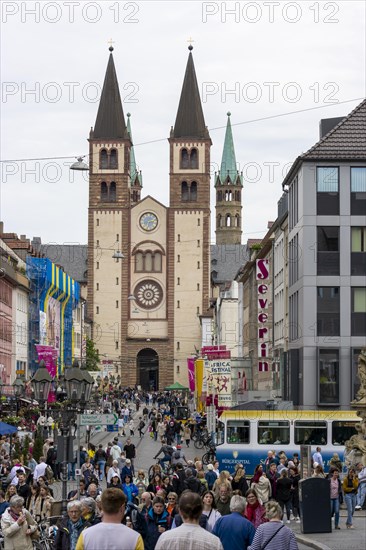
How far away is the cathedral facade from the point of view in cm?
14625

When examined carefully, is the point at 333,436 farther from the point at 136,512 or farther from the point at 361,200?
the point at 136,512

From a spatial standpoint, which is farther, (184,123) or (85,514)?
(184,123)

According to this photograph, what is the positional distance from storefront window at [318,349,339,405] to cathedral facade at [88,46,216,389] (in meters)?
86.5

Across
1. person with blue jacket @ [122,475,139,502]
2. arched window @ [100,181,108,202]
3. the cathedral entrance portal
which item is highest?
arched window @ [100,181,108,202]

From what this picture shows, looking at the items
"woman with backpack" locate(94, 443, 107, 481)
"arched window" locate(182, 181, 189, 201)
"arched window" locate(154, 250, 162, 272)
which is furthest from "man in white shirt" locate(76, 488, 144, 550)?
"arched window" locate(154, 250, 162, 272)

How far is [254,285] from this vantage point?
290ft

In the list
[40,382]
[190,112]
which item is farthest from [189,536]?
[190,112]

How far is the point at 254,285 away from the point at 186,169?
206 ft

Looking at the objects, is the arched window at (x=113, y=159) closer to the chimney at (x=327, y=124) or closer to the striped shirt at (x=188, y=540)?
the chimney at (x=327, y=124)

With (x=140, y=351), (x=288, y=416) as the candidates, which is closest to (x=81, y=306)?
(x=140, y=351)

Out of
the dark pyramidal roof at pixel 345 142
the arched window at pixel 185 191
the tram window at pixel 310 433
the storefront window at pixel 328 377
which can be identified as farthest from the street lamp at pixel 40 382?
the arched window at pixel 185 191

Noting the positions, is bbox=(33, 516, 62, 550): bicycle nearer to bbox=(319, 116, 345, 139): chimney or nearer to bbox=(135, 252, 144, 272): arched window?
bbox=(319, 116, 345, 139): chimney

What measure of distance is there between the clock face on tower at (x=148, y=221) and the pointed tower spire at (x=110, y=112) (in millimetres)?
7878

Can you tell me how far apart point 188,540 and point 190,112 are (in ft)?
453
